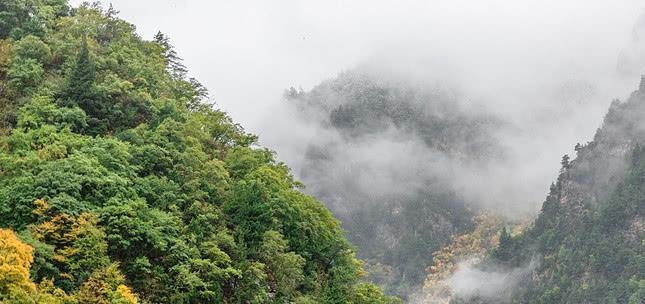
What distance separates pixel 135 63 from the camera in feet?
202

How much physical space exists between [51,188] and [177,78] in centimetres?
3514

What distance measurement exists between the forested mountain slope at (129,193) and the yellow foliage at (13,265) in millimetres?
51

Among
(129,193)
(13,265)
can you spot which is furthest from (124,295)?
(129,193)

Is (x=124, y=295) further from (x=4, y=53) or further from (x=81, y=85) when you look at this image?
(x=4, y=53)

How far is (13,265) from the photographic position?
1190 inches

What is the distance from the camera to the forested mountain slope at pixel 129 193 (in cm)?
3728

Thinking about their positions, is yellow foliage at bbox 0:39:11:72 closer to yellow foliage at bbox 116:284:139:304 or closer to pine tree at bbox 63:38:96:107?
pine tree at bbox 63:38:96:107

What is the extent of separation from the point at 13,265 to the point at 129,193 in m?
12.8

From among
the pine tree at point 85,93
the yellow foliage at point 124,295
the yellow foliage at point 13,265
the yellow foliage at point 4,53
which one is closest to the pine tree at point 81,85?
the pine tree at point 85,93

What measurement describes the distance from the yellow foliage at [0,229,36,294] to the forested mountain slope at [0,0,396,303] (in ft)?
0.17

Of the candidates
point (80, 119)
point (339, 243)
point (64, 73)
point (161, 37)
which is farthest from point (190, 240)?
point (161, 37)

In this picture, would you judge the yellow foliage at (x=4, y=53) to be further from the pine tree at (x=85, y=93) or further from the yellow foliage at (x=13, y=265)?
the yellow foliage at (x=13, y=265)

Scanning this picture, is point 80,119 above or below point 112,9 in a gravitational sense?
below

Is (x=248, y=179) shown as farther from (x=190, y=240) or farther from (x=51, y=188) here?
(x=51, y=188)
